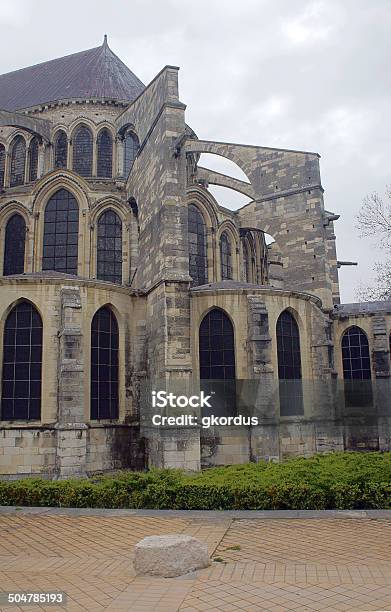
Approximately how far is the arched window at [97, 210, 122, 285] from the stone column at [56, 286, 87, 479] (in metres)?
6.16

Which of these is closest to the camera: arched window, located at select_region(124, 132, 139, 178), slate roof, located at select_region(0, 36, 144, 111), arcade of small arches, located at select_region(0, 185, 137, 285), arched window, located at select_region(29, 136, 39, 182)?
arcade of small arches, located at select_region(0, 185, 137, 285)

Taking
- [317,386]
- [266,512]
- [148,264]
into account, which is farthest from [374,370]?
[266,512]

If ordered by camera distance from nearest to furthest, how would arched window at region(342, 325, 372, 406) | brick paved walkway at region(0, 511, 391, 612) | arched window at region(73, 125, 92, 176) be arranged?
brick paved walkway at region(0, 511, 391, 612) → arched window at region(342, 325, 372, 406) → arched window at region(73, 125, 92, 176)

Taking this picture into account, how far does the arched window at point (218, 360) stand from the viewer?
728 inches

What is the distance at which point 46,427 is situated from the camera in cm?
1703

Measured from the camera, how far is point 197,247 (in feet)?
80.0

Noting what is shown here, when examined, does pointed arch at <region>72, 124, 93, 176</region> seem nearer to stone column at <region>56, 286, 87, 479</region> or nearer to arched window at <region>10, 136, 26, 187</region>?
arched window at <region>10, 136, 26, 187</region>

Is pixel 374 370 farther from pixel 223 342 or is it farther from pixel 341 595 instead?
pixel 341 595

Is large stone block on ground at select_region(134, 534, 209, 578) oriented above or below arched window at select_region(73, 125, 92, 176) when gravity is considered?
below

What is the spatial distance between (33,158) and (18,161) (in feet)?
3.07

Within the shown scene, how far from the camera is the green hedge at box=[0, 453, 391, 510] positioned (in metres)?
10.0

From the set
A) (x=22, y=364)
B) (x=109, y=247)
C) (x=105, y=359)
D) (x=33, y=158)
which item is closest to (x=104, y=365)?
(x=105, y=359)

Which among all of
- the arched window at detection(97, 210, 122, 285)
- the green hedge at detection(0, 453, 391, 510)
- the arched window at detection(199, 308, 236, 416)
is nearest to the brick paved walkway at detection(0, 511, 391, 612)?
the green hedge at detection(0, 453, 391, 510)

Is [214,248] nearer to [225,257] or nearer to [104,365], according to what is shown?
[225,257]
